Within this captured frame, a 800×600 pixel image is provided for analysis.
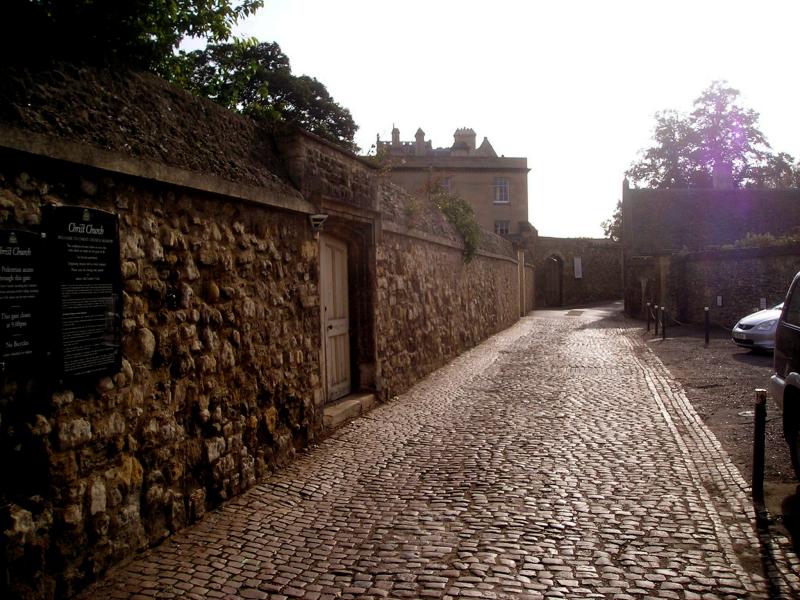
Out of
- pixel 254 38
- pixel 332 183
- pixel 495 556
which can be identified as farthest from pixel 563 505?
pixel 254 38

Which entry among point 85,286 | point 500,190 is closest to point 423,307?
Result: point 85,286

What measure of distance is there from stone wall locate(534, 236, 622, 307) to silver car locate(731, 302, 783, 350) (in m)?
29.8

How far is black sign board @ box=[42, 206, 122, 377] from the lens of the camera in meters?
3.56

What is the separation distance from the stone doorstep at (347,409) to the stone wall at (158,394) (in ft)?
2.35

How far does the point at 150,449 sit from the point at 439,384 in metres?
7.14

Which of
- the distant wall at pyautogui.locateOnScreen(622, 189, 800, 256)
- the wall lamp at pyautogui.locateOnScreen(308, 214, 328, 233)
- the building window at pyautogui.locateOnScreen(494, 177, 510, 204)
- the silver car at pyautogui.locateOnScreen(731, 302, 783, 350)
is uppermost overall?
the building window at pyautogui.locateOnScreen(494, 177, 510, 204)

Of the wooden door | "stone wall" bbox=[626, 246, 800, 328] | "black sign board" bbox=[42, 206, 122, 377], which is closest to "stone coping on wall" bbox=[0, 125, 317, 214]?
"black sign board" bbox=[42, 206, 122, 377]

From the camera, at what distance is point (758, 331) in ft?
44.9

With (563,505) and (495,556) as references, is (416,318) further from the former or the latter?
(495,556)

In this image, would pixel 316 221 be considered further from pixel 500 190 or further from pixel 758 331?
pixel 500 190

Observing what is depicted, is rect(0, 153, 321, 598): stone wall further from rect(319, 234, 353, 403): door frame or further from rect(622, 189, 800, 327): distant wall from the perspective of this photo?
rect(622, 189, 800, 327): distant wall

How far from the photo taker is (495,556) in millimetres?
4137

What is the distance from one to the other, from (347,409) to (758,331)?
961 centimetres

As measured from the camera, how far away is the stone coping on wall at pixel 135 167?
132 inches
